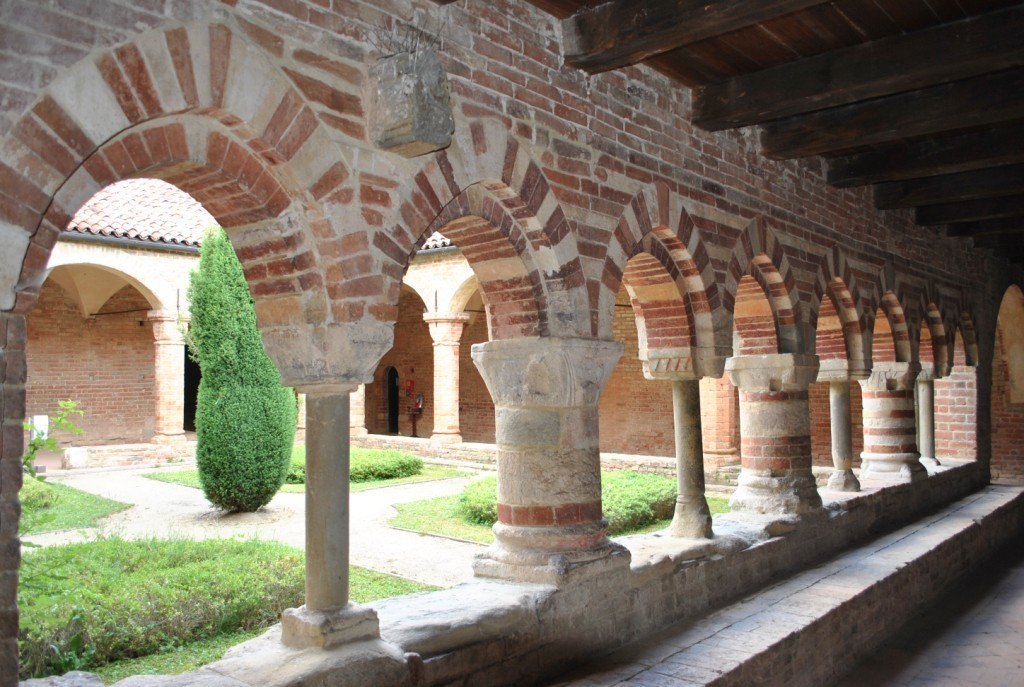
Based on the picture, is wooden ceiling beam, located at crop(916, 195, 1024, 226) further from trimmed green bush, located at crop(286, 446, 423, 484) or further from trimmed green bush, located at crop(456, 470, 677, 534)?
trimmed green bush, located at crop(286, 446, 423, 484)

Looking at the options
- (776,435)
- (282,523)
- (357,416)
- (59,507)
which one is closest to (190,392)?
(357,416)

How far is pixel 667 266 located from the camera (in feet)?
17.9

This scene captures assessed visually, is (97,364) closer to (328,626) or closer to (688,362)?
(688,362)

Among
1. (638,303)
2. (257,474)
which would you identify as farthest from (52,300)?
(638,303)

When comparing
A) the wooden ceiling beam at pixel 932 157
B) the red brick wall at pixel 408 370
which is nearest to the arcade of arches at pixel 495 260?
the wooden ceiling beam at pixel 932 157

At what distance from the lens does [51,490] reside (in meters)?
9.75

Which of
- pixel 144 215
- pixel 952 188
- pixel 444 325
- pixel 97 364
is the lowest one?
pixel 97 364

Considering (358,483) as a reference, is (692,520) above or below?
above

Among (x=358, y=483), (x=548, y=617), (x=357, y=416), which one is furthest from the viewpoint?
(x=357, y=416)

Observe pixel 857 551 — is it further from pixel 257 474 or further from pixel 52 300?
pixel 52 300

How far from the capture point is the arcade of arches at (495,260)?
100 inches

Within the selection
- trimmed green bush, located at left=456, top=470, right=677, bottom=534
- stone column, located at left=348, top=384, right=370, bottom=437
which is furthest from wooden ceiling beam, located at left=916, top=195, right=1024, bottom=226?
stone column, located at left=348, top=384, right=370, bottom=437

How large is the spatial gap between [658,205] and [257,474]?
5.97 metres

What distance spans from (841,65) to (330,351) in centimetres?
356
